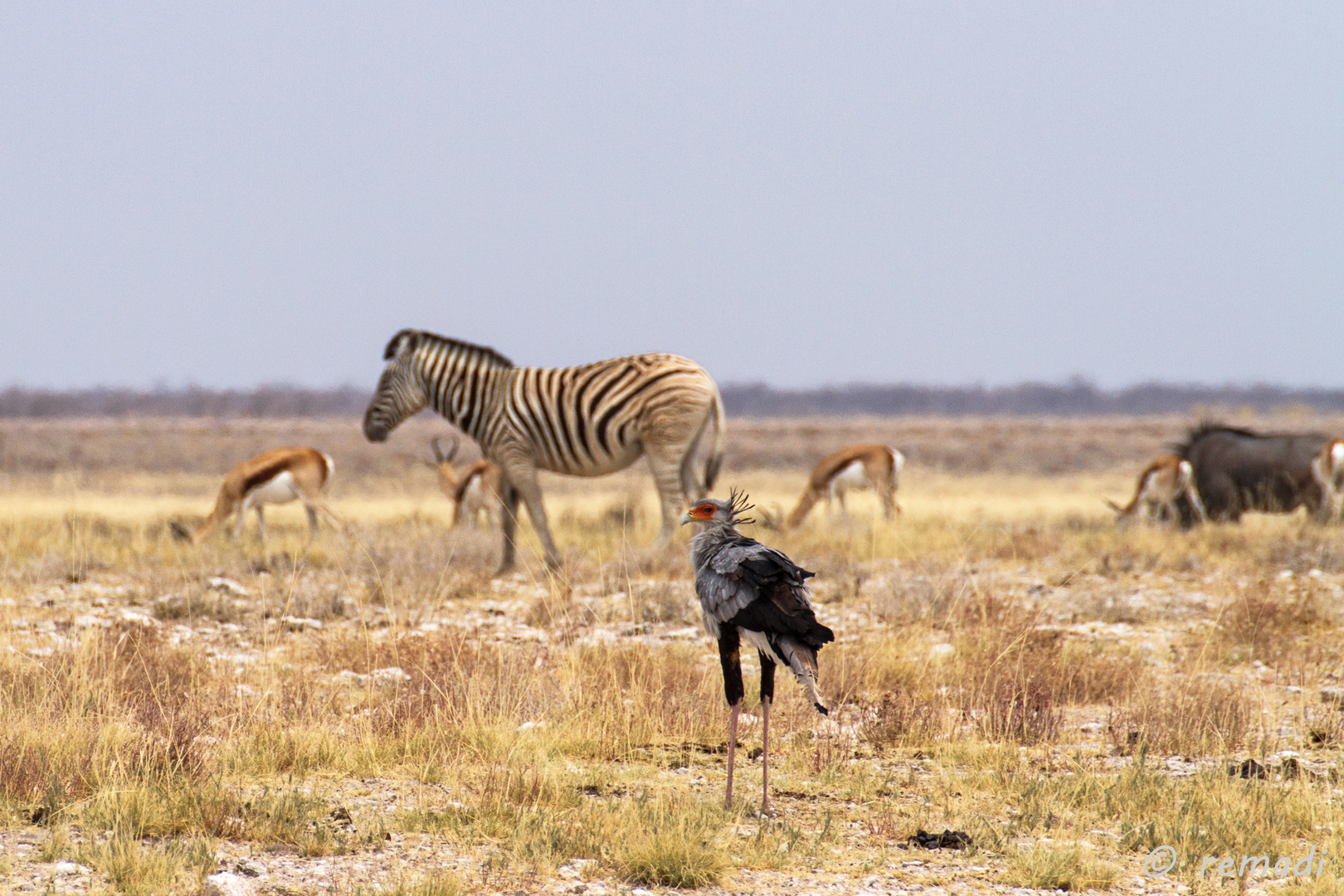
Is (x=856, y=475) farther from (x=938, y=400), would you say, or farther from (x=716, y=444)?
(x=938, y=400)

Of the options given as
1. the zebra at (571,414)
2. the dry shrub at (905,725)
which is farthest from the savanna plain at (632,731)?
the zebra at (571,414)

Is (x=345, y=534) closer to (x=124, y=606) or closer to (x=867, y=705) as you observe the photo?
(x=124, y=606)

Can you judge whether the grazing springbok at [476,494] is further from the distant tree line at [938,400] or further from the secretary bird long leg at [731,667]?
the distant tree line at [938,400]

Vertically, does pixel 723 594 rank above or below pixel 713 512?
below

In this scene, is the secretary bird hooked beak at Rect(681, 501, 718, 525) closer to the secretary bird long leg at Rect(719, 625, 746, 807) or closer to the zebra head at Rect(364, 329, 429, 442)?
the secretary bird long leg at Rect(719, 625, 746, 807)

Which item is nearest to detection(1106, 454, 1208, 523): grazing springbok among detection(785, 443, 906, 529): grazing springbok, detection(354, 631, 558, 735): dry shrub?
detection(785, 443, 906, 529): grazing springbok

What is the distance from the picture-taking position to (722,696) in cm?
671

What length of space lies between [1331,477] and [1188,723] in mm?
12695

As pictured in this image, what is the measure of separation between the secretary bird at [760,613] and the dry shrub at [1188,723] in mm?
2090

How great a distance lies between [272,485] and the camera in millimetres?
15820

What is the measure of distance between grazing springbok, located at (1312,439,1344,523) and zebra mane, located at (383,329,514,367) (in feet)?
39.6

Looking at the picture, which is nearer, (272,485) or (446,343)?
(446,343)

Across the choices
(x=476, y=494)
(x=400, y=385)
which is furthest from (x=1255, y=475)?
(x=400, y=385)

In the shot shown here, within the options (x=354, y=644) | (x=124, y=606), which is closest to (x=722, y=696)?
(x=354, y=644)
